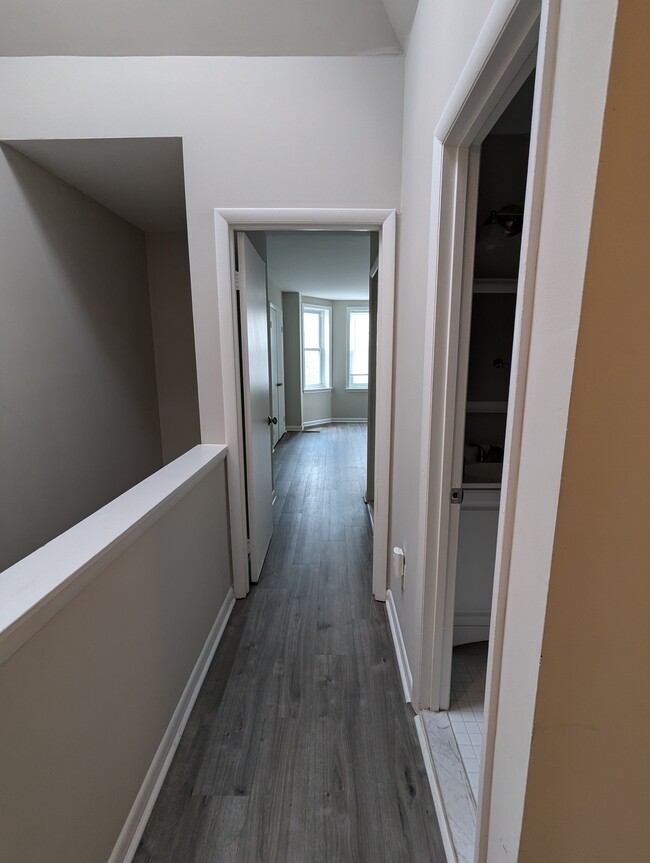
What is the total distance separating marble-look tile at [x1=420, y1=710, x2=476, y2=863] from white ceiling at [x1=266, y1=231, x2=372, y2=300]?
266cm

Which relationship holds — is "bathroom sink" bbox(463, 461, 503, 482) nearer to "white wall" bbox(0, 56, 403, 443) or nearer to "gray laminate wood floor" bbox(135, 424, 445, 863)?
"gray laminate wood floor" bbox(135, 424, 445, 863)

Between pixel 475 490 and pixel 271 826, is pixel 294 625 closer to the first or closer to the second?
pixel 271 826

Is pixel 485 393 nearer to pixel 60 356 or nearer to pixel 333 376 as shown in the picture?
pixel 60 356

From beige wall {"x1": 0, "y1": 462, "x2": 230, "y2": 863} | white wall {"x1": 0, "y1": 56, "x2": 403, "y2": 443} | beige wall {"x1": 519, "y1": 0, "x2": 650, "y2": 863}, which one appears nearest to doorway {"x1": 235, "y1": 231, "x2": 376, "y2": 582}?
white wall {"x1": 0, "y1": 56, "x2": 403, "y2": 443}

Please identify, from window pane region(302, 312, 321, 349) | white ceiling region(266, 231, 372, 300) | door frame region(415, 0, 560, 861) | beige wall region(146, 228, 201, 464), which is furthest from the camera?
window pane region(302, 312, 321, 349)

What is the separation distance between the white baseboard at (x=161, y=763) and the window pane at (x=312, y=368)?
564cm

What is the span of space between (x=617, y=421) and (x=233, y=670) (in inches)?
70.0

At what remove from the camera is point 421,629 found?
53.4 inches

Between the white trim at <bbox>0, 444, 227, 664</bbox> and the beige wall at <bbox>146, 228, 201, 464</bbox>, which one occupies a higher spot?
the beige wall at <bbox>146, 228, 201, 464</bbox>

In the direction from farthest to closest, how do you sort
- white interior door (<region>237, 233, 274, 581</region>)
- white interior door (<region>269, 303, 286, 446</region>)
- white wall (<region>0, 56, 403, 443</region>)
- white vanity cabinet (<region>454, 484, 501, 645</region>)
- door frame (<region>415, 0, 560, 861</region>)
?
1. white interior door (<region>269, 303, 286, 446</region>)
2. white interior door (<region>237, 233, 274, 581</region>)
3. white wall (<region>0, 56, 403, 443</region>)
4. white vanity cabinet (<region>454, 484, 501, 645</region>)
5. door frame (<region>415, 0, 560, 861</region>)

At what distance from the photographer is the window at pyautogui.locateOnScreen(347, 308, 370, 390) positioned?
739 centimetres

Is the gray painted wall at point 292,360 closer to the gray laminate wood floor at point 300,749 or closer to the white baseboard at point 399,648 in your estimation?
the gray laminate wood floor at point 300,749

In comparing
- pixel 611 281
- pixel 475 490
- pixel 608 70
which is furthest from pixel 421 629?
pixel 608 70

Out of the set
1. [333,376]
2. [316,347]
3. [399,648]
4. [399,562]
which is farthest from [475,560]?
[333,376]
